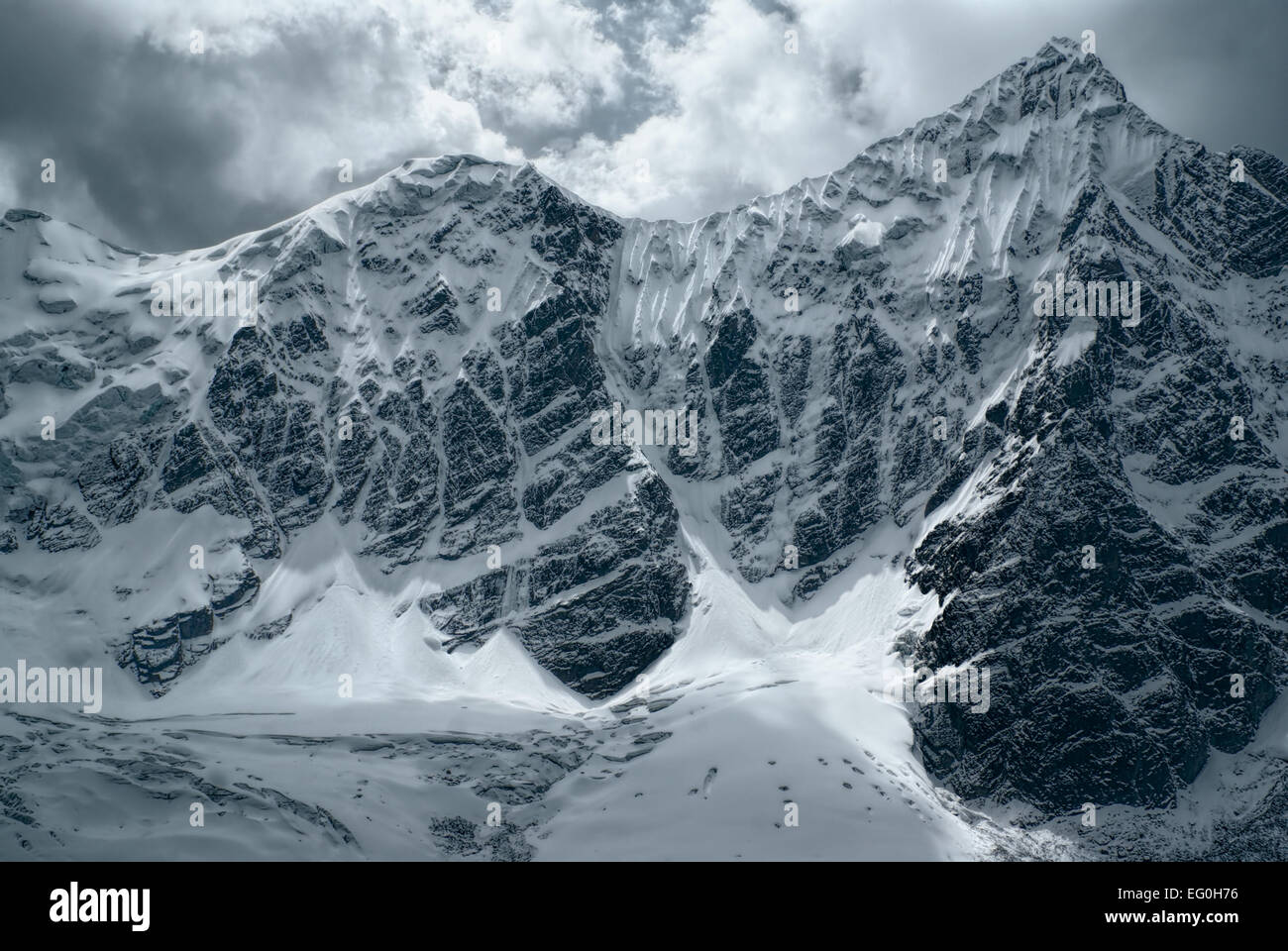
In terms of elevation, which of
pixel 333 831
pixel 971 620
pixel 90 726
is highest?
pixel 971 620

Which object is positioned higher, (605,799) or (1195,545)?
(1195,545)

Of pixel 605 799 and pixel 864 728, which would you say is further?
pixel 864 728

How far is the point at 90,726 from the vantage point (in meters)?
192

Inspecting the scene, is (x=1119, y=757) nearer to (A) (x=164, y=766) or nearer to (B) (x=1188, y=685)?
(B) (x=1188, y=685)

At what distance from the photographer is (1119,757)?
172875mm

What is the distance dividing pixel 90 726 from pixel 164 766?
31.1m

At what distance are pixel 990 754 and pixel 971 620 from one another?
79.5 feet
